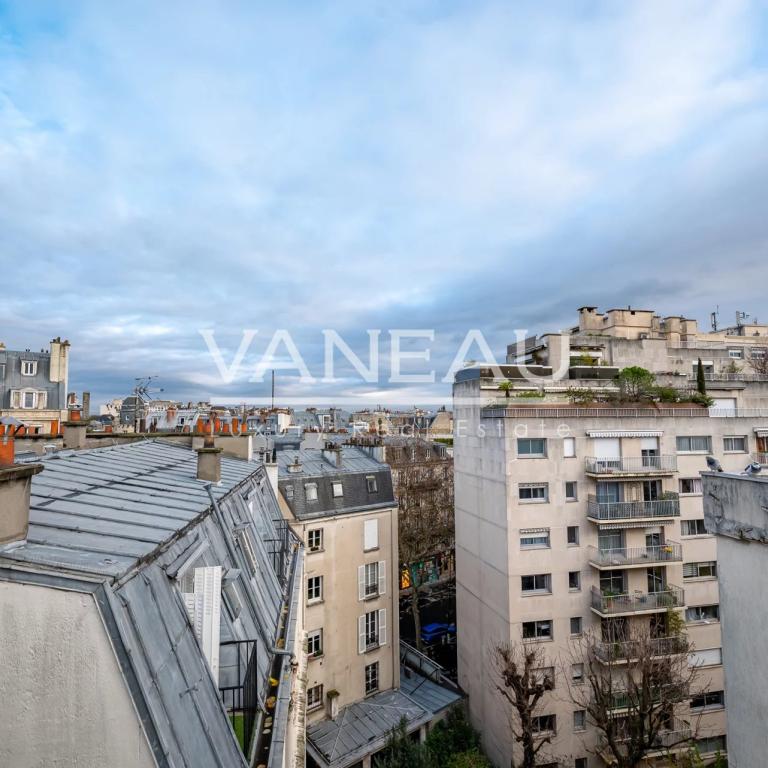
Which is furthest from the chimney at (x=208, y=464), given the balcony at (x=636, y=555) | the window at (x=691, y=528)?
the window at (x=691, y=528)

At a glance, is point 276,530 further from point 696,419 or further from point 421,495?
point 421,495

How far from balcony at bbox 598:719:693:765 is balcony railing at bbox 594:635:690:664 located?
2786mm

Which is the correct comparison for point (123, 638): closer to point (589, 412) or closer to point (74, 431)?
point (74, 431)

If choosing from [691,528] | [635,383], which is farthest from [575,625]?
[635,383]

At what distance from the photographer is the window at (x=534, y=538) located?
54.2 ft

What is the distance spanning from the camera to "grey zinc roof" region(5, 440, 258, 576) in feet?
9.89

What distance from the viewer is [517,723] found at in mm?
16141

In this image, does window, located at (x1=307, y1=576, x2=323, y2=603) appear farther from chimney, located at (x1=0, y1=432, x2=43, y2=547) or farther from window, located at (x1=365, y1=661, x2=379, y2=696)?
chimney, located at (x1=0, y1=432, x2=43, y2=547)

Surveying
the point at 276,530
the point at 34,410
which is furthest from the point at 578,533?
the point at 34,410

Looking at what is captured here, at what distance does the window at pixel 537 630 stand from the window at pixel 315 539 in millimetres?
7972

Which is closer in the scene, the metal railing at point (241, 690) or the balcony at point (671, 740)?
the metal railing at point (241, 690)

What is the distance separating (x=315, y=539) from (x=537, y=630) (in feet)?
28.5

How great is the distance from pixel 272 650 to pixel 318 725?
15144mm

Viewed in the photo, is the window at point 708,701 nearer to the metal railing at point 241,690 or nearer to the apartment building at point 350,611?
the apartment building at point 350,611
